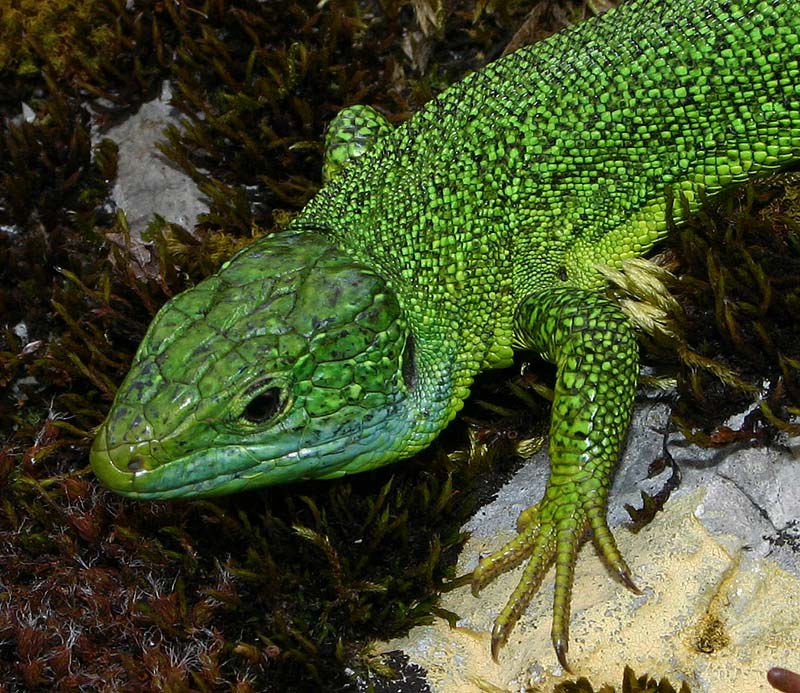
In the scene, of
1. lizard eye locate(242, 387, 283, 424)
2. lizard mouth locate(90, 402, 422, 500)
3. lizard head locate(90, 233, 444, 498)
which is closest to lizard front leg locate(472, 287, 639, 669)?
lizard head locate(90, 233, 444, 498)

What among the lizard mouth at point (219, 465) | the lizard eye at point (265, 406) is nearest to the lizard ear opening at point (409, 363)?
the lizard mouth at point (219, 465)

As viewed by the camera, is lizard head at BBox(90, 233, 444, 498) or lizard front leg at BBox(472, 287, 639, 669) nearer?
lizard head at BBox(90, 233, 444, 498)

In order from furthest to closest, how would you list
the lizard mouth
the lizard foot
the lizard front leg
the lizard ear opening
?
1. the lizard ear opening
2. the lizard front leg
3. the lizard foot
4. the lizard mouth

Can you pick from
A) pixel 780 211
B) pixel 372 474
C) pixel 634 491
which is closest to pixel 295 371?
pixel 372 474

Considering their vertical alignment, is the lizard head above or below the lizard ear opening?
above

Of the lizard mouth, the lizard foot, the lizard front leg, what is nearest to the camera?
the lizard mouth

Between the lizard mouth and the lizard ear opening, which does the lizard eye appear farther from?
the lizard ear opening

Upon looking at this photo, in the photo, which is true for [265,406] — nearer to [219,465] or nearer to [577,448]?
[219,465]

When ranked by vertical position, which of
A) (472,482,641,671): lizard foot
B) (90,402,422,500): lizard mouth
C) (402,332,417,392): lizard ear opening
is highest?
(90,402,422,500): lizard mouth

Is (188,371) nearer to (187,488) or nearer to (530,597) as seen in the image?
(187,488)
